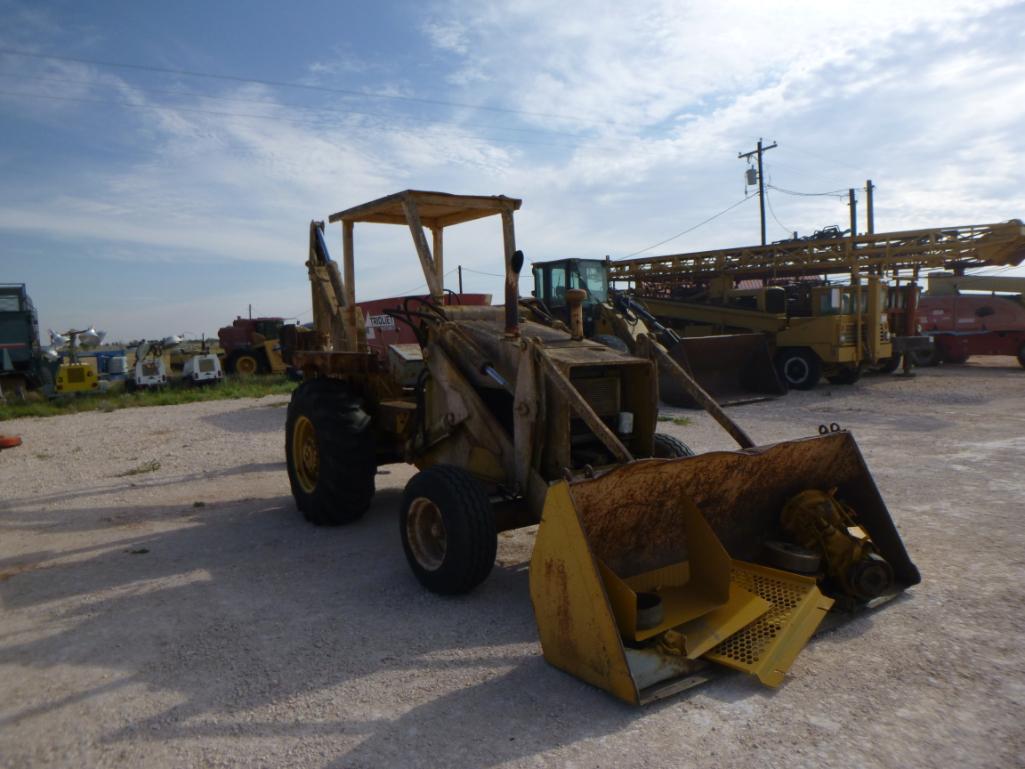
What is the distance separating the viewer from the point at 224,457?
9547 millimetres

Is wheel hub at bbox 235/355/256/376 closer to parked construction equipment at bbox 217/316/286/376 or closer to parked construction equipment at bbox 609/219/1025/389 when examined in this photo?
parked construction equipment at bbox 217/316/286/376

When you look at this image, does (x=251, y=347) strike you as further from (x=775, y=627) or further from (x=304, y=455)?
(x=775, y=627)

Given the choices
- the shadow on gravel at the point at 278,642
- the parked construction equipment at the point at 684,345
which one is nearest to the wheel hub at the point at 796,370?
A: the parked construction equipment at the point at 684,345

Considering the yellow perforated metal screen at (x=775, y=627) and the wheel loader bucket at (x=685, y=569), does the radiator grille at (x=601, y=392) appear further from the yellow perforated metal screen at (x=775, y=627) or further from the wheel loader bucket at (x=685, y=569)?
the yellow perforated metal screen at (x=775, y=627)

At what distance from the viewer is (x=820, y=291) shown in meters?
15.7

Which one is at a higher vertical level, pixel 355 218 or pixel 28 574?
pixel 355 218

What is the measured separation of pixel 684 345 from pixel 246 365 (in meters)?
14.8

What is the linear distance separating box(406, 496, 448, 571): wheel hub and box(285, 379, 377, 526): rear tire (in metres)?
1.41

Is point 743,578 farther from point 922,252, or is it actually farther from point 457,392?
point 922,252

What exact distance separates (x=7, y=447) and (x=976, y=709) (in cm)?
1178

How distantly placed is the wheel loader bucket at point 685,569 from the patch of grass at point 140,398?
14278 mm

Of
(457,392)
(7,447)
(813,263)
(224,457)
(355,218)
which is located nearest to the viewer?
(457,392)

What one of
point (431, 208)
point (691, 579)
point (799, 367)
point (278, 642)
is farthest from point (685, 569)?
point (799, 367)

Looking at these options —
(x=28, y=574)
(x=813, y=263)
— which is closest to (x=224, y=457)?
(x=28, y=574)
